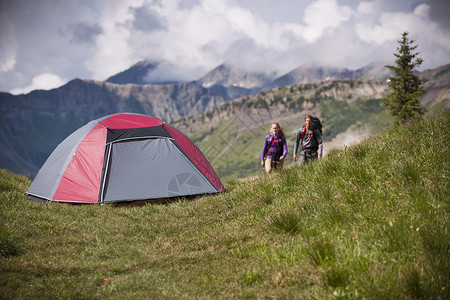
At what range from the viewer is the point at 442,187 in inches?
205

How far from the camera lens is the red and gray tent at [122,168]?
12.4 metres

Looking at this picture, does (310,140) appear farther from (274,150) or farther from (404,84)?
(404,84)

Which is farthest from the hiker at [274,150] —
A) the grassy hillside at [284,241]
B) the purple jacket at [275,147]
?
the grassy hillside at [284,241]

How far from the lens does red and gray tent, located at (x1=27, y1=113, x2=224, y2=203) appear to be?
40.8 feet

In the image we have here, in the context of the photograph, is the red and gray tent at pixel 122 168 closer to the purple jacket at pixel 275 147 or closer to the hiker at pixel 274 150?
the hiker at pixel 274 150

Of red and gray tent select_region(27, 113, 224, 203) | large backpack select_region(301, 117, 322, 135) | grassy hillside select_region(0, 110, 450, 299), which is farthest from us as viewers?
large backpack select_region(301, 117, 322, 135)

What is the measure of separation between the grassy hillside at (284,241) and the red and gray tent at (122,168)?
11.5 feet

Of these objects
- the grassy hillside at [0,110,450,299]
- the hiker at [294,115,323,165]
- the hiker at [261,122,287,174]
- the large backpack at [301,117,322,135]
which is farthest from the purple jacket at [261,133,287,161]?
the grassy hillside at [0,110,450,299]

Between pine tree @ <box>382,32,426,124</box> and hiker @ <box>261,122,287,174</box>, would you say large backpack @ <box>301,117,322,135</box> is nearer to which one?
hiker @ <box>261,122,287,174</box>

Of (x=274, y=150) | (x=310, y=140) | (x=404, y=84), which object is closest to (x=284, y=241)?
(x=310, y=140)

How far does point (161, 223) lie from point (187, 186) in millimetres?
4436

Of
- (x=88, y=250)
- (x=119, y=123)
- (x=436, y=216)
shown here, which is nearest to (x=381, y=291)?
(x=436, y=216)

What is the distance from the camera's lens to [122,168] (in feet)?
42.3

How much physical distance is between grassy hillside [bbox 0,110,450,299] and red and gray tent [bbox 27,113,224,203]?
3518mm
